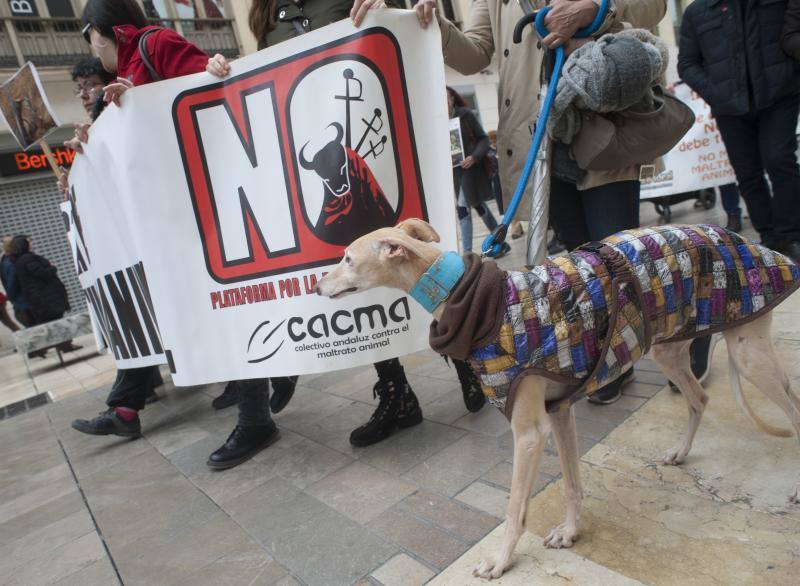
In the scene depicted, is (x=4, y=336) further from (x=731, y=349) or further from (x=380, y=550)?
(x=731, y=349)

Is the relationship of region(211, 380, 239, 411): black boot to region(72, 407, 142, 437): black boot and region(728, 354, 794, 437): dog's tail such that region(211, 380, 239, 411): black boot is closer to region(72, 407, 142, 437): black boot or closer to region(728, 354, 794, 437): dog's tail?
region(72, 407, 142, 437): black boot

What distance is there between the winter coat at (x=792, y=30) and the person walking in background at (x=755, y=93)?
19 mm

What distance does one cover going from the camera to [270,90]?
257 centimetres

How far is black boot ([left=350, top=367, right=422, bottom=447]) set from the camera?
9.78 ft

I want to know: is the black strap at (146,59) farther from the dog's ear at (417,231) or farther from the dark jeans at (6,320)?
the dark jeans at (6,320)

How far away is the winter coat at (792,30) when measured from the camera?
343 centimetres

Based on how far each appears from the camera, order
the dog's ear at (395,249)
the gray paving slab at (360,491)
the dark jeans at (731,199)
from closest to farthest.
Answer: the dog's ear at (395,249) < the gray paving slab at (360,491) < the dark jeans at (731,199)

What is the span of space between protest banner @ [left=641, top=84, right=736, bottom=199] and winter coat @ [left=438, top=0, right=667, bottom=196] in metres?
4.40

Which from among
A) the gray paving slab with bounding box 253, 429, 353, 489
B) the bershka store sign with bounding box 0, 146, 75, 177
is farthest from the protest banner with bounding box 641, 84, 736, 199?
the bershka store sign with bounding box 0, 146, 75, 177

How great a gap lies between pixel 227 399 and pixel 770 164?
4523 mm

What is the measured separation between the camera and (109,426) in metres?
3.78

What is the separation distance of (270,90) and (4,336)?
12519 millimetres

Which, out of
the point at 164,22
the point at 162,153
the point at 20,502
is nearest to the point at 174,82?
the point at 162,153

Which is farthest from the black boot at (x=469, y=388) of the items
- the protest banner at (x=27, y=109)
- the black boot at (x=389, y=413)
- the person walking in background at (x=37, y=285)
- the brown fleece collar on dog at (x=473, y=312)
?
the person walking in background at (x=37, y=285)
